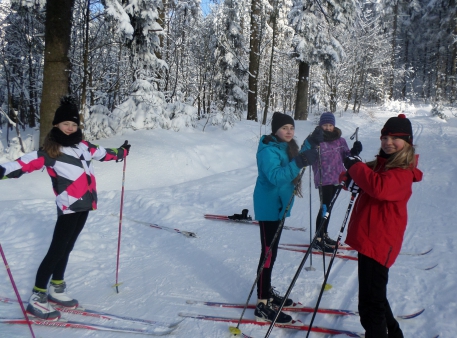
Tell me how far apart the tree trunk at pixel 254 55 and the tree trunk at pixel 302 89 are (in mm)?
2502

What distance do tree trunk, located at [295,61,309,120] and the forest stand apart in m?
0.06

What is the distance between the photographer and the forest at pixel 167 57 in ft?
31.4

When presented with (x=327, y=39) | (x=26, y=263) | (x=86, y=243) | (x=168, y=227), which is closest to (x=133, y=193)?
(x=168, y=227)

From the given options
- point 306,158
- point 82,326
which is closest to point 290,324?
point 306,158

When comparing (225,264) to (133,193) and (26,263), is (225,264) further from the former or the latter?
(133,193)

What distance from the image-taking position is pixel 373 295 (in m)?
2.61

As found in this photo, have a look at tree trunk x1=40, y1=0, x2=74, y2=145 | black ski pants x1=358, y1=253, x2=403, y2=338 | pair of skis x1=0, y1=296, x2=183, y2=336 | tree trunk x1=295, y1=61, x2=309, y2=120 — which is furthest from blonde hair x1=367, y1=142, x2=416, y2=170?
tree trunk x1=295, y1=61, x2=309, y2=120

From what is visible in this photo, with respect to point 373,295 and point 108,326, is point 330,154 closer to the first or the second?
point 373,295

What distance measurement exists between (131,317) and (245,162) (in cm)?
881

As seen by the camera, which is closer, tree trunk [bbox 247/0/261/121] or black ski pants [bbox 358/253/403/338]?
black ski pants [bbox 358/253/403/338]

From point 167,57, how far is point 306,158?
18.9m

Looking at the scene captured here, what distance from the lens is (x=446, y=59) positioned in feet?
134

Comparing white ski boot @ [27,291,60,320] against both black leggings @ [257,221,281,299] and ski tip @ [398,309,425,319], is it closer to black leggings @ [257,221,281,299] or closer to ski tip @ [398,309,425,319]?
black leggings @ [257,221,281,299]

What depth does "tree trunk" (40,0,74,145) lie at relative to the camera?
7902mm
